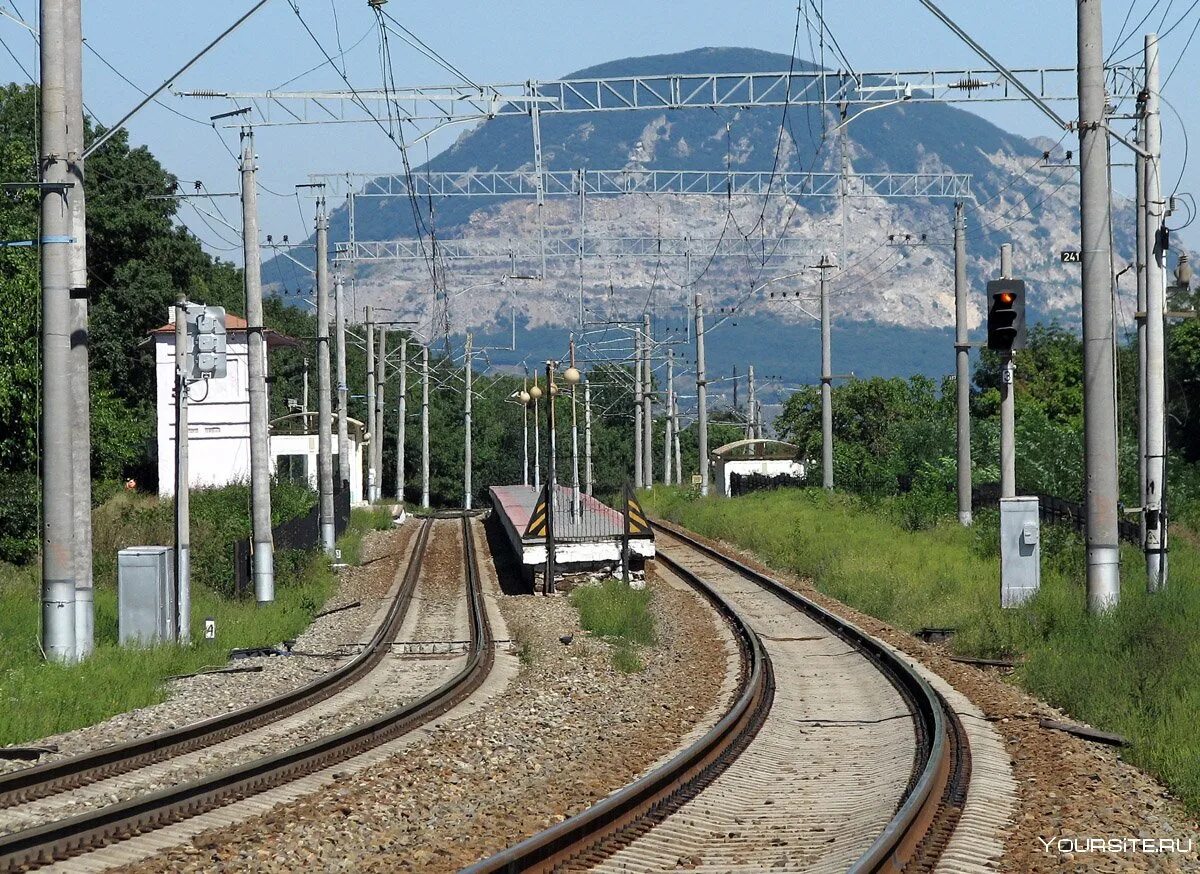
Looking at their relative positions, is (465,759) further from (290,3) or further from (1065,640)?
(290,3)

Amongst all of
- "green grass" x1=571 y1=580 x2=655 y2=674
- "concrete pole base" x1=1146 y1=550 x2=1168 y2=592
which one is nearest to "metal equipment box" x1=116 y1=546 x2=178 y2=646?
"green grass" x1=571 y1=580 x2=655 y2=674

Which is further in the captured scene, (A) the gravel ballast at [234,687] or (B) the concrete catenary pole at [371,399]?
(B) the concrete catenary pole at [371,399]

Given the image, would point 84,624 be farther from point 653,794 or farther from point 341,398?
point 341,398

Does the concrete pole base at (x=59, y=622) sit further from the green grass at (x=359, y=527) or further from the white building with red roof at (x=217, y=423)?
the white building with red roof at (x=217, y=423)

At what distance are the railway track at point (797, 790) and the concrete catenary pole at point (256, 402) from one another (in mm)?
12030

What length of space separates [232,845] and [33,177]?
3745 centimetres

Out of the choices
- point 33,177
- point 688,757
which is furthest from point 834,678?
point 33,177

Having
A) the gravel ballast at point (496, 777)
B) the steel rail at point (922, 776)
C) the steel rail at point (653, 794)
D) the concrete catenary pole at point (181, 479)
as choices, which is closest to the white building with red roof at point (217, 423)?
the concrete catenary pole at point (181, 479)

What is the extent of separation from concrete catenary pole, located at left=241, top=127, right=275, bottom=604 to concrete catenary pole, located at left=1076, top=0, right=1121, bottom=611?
1529cm

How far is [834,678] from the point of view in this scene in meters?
17.6

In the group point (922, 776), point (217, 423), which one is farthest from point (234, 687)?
point (217, 423)

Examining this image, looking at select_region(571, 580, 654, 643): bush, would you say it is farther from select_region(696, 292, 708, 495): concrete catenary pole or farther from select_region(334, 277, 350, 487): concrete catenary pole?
select_region(696, 292, 708, 495): concrete catenary pole

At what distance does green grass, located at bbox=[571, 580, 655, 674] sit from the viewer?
1924 centimetres

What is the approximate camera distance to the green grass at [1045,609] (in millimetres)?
13422
